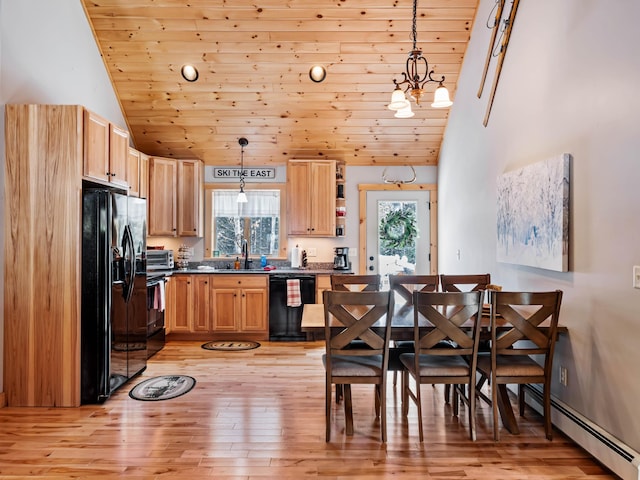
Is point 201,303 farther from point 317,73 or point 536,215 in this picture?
point 536,215

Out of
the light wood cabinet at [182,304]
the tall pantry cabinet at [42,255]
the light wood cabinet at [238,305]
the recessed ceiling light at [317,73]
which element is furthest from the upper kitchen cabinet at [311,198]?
the tall pantry cabinet at [42,255]

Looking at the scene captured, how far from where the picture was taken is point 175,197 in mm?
5625

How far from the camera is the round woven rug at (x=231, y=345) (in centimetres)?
496

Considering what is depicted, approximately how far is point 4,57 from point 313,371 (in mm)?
3741

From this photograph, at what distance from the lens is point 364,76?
4844 millimetres

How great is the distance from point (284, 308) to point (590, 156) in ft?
12.3

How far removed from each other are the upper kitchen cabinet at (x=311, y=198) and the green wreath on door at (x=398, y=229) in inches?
31.5

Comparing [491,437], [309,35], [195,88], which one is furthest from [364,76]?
[491,437]

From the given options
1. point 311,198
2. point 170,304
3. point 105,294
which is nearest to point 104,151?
point 105,294

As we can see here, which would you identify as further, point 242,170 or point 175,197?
point 242,170

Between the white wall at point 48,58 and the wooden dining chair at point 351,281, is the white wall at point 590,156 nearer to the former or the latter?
the wooden dining chair at point 351,281

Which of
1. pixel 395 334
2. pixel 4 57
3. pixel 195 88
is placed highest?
pixel 195 88

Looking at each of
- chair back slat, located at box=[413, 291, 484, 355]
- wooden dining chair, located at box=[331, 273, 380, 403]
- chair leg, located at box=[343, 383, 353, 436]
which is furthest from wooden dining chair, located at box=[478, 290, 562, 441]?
wooden dining chair, located at box=[331, 273, 380, 403]

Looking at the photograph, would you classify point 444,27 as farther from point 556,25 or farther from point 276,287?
point 276,287
